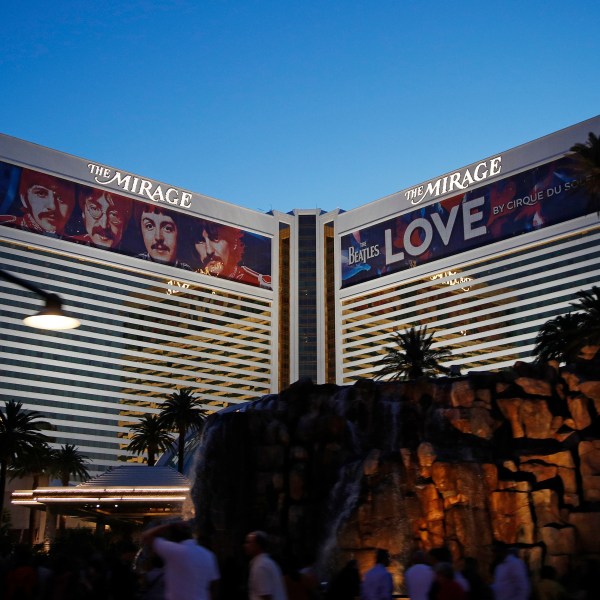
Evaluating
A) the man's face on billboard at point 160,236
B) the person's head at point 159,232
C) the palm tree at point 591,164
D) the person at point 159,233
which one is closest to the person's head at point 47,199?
the person at point 159,233

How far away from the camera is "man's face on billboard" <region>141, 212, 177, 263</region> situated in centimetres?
13712

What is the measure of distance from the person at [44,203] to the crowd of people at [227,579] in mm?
115594

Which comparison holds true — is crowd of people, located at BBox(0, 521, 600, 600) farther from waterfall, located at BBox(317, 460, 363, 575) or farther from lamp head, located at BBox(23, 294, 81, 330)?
waterfall, located at BBox(317, 460, 363, 575)

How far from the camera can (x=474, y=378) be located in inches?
1266

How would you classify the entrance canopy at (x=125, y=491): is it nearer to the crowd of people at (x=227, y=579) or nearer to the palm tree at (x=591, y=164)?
the palm tree at (x=591, y=164)

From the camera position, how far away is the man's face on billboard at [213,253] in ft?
470

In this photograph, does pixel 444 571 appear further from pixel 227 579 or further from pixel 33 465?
pixel 33 465

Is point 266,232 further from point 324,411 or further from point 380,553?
point 380,553

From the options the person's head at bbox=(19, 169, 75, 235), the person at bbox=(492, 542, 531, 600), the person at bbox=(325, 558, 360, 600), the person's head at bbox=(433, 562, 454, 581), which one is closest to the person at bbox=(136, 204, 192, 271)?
the person's head at bbox=(19, 169, 75, 235)

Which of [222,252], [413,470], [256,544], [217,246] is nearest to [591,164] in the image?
[413,470]

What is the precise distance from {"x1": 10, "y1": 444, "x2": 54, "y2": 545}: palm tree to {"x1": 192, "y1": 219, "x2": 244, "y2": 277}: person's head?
185ft

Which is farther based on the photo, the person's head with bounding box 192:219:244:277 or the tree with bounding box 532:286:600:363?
the person's head with bounding box 192:219:244:277

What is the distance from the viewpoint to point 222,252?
14600 cm

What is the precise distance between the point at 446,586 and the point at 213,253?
13565 cm
